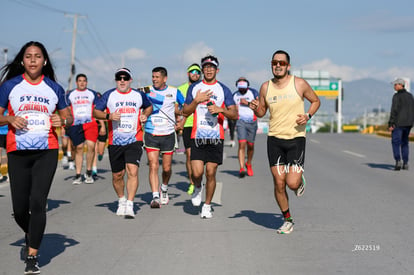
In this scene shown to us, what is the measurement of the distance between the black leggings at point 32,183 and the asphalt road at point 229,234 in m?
0.41

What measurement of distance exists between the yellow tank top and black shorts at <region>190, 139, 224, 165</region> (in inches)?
51.4

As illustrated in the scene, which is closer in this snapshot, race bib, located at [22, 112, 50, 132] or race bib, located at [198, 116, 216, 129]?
race bib, located at [22, 112, 50, 132]

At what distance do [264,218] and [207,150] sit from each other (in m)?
1.18

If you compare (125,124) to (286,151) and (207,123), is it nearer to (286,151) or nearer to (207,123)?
(207,123)

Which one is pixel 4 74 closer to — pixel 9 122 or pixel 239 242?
pixel 9 122

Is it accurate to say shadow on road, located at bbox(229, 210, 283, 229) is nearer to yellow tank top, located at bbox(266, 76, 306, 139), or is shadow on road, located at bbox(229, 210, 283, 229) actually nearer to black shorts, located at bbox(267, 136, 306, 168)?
black shorts, located at bbox(267, 136, 306, 168)

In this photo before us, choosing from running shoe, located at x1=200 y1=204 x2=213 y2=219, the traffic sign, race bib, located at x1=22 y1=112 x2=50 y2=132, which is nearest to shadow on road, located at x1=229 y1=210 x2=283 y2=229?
running shoe, located at x1=200 y1=204 x2=213 y2=219

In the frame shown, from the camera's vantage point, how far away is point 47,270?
213 inches

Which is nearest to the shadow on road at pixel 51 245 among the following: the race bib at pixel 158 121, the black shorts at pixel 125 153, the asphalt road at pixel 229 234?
the asphalt road at pixel 229 234

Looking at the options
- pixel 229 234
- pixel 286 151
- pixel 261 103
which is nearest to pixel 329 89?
pixel 261 103

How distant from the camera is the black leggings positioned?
5.50 metres

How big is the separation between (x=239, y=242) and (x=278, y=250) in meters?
0.52

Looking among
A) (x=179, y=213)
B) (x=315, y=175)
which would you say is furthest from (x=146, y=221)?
(x=315, y=175)

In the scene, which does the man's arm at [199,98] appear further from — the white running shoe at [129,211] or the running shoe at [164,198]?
the running shoe at [164,198]
